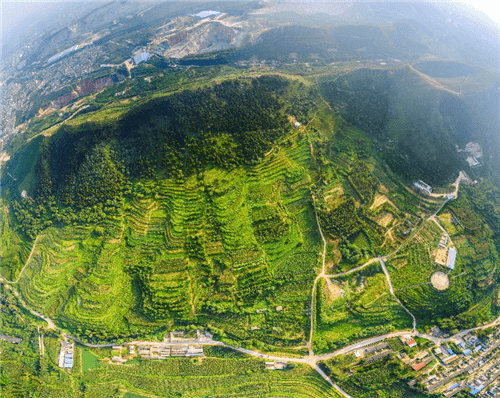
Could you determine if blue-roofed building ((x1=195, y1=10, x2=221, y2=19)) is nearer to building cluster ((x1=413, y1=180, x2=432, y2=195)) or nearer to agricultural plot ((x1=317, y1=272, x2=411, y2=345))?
building cluster ((x1=413, y1=180, x2=432, y2=195))

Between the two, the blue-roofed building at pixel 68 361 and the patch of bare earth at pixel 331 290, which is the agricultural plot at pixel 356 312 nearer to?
the patch of bare earth at pixel 331 290

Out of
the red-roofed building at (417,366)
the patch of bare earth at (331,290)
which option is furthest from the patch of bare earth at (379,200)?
the red-roofed building at (417,366)

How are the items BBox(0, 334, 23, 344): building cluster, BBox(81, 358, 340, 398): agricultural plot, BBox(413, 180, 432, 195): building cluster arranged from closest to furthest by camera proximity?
BBox(81, 358, 340, 398): agricultural plot < BBox(0, 334, 23, 344): building cluster < BBox(413, 180, 432, 195): building cluster

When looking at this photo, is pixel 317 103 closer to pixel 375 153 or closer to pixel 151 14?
pixel 375 153

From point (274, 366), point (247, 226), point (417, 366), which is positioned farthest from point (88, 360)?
point (417, 366)

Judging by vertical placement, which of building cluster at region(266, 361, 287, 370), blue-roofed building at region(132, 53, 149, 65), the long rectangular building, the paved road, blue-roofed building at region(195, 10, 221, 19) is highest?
blue-roofed building at region(195, 10, 221, 19)

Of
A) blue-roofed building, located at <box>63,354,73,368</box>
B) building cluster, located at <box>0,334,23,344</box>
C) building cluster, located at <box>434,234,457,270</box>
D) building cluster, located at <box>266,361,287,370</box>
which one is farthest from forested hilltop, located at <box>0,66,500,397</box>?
building cluster, located at <box>0,334,23,344</box>
